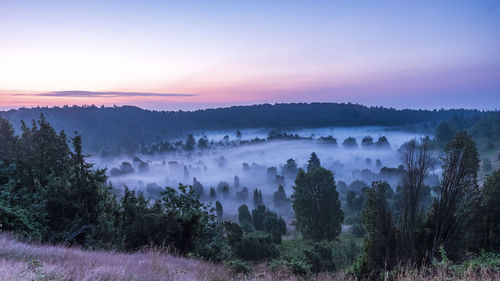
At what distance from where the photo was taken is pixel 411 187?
14.5 metres

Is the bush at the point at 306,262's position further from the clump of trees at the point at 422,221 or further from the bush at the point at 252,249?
the bush at the point at 252,249

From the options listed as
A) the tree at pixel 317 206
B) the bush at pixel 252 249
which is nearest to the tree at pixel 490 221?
the bush at pixel 252 249

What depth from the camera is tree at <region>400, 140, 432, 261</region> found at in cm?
1414

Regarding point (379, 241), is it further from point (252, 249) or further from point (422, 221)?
point (252, 249)

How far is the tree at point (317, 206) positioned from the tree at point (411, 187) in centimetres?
3632

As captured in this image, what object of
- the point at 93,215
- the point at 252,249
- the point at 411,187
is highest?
the point at 411,187

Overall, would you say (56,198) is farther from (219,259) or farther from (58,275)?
(58,275)

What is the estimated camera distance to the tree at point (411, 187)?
46.4ft

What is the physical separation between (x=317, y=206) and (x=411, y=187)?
37.8 m

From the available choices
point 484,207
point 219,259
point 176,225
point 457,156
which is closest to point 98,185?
point 176,225

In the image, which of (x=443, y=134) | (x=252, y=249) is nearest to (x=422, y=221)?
(x=252, y=249)

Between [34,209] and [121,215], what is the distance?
4376mm

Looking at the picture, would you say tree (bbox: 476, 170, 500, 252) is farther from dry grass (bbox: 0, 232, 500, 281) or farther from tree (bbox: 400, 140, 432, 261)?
dry grass (bbox: 0, 232, 500, 281)

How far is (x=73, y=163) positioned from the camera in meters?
18.2
